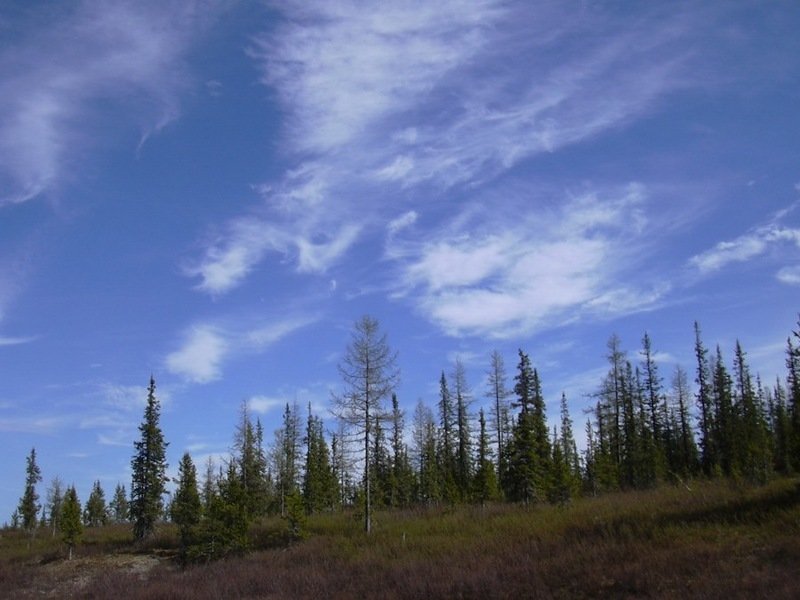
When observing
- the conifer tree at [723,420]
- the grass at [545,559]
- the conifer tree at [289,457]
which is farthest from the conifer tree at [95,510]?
the conifer tree at [723,420]

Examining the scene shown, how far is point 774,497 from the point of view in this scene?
777 inches

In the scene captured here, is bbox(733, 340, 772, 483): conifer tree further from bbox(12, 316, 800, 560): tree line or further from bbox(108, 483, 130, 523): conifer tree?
bbox(108, 483, 130, 523): conifer tree

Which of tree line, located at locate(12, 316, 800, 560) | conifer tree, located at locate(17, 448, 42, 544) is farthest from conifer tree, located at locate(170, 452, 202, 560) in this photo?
conifer tree, located at locate(17, 448, 42, 544)

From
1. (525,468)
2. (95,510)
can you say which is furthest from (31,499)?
(525,468)

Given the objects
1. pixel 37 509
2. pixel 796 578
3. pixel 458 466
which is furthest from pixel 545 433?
pixel 37 509

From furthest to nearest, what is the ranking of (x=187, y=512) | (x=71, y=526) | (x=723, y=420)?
1. (x=723, y=420)
2. (x=71, y=526)
3. (x=187, y=512)

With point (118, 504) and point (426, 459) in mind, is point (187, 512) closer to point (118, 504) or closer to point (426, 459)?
point (426, 459)

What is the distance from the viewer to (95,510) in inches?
3516

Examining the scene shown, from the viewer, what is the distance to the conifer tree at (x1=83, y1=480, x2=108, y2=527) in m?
89.2

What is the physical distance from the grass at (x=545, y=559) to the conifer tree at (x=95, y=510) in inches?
2415

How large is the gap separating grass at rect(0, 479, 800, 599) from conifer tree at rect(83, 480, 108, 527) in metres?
61.3

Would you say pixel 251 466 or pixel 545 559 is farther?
pixel 251 466

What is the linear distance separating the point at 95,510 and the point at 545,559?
87.5 meters

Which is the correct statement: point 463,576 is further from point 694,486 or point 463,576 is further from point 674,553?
point 694,486
